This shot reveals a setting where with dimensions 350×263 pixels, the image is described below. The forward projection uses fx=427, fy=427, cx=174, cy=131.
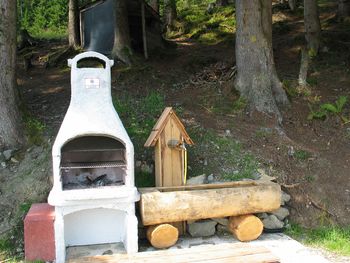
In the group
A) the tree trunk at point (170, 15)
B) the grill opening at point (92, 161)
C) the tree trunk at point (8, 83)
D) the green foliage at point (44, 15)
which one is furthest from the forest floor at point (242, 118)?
the green foliage at point (44, 15)

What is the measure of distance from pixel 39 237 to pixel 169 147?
206 cm

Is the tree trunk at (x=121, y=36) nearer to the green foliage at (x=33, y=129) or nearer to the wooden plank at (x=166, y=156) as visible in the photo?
the green foliage at (x=33, y=129)

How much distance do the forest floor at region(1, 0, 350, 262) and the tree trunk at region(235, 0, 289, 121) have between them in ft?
0.94

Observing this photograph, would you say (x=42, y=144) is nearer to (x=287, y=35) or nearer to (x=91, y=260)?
(x=91, y=260)

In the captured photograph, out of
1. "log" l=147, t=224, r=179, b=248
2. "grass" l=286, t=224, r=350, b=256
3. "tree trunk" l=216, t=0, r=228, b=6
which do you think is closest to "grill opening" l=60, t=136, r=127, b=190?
"log" l=147, t=224, r=179, b=248

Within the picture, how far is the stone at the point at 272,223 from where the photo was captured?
620 centimetres

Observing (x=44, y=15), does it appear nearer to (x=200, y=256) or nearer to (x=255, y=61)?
(x=255, y=61)

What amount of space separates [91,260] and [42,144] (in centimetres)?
265

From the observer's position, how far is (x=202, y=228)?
5957mm

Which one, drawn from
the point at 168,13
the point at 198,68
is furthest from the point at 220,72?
the point at 168,13

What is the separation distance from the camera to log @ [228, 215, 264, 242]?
5777 mm

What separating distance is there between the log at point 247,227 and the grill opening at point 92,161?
5.48 ft

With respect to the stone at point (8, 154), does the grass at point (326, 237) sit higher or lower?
lower

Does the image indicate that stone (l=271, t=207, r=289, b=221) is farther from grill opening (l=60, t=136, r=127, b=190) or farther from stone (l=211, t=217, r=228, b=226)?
grill opening (l=60, t=136, r=127, b=190)
